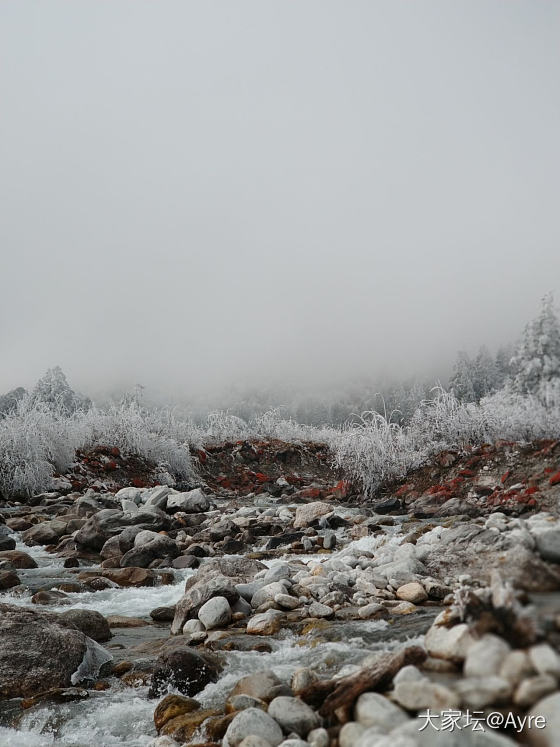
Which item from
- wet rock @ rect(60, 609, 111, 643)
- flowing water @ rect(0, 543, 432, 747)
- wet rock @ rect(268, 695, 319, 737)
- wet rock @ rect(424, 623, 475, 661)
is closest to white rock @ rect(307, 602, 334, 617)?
flowing water @ rect(0, 543, 432, 747)

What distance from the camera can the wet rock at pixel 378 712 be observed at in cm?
202

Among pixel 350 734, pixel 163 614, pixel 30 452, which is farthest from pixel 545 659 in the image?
pixel 30 452

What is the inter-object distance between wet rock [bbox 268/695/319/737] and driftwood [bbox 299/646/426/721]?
2.9 inches

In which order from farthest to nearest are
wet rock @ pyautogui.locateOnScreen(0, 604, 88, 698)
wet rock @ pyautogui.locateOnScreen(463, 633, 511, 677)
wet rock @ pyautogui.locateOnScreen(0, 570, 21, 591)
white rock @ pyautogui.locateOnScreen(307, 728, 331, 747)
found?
wet rock @ pyautogui.locateOnScreen(0, 570, 21, 591) < wet rock @ pyautogui.locateOnScreen(0, 604, 88, 698) < white rock @ pyautogui.locateOnScreen(307, 728, 331, 747) < wet rock @ pyautogui.locateOnScreen(463, 633, 511, 677)

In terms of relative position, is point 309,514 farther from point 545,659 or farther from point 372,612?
point 545,659

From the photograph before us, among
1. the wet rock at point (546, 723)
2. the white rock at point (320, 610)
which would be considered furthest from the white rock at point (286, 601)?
the wet rock at point (546, 723)

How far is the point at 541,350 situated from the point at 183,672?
6.36 m

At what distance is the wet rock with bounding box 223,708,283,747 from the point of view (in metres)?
2.79

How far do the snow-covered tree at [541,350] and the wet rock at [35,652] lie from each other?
6.90 metres

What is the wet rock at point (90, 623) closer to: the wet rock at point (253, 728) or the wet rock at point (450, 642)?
the wet rock at point (253, 728)

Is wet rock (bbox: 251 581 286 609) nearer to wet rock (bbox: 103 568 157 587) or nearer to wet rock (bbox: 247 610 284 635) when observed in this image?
wet rock (bbox: 247 610 284 635)

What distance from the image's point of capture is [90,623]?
5637 millimetres

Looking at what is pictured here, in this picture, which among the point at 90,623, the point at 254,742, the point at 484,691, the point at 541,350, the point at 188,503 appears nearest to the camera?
the point at 484,691

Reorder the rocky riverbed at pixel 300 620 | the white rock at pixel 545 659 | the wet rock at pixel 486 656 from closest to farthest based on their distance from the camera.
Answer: the white rock at pixel 545 659
the wet rock at pixel 486 656
the rocky riverbed at pixel 300 620
